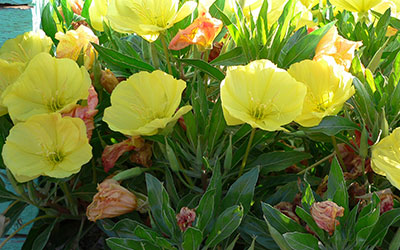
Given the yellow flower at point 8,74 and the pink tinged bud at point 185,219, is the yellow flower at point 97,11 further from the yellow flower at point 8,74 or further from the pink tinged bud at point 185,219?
the pink tinged bud at point 185,219

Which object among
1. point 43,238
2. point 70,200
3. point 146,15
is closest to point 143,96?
point 146,15

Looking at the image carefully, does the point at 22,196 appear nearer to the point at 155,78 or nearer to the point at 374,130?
the point at 155,78

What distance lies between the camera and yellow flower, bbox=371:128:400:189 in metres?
1.02

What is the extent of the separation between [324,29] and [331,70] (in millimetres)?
155

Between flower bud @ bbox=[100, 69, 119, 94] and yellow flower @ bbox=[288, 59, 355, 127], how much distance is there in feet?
1.45

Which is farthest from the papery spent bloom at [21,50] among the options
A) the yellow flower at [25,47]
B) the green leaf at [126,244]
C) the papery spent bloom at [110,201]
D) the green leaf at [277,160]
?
the green leaf at [277,160]

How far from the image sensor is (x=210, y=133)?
119 cm

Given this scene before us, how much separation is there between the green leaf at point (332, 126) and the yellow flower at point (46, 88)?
1.68ft

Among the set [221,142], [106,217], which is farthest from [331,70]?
[106,217]

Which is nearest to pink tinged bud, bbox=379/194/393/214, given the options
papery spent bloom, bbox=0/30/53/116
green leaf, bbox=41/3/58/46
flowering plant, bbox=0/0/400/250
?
flowering plant, bbox=0/0/400/250

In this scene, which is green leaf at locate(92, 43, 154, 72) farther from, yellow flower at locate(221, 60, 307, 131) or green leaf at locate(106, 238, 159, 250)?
green leaf at locate(106, 238, 159, 250)

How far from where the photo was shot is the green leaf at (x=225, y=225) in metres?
1.04

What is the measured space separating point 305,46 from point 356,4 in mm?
311

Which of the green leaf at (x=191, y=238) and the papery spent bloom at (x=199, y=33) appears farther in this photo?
the papery spent bloom at (x=199, y=33)
